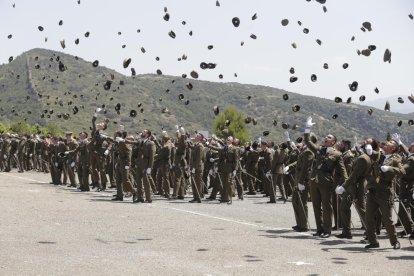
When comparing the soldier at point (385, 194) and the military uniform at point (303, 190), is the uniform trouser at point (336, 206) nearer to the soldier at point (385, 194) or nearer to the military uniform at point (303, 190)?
the military uniform at point (303, 190)

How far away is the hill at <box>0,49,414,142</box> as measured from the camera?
10656cm

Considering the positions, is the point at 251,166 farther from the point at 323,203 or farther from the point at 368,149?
the point at 368,149

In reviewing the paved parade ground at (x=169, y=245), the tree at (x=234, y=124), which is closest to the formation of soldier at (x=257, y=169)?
the paved parade ground at (x=169, y=245)

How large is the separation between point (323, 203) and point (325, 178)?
511mm

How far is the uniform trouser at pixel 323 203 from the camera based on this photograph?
1397 centimetres

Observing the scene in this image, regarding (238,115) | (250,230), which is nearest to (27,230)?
(250,230)

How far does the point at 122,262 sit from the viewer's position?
32.9 feet

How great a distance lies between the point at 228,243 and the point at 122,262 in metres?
2.81

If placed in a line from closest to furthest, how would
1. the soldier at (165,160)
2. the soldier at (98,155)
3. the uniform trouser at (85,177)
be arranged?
the soldier at (165,160) < the soldier at (98,155) < the uniform trouser at (85,177)

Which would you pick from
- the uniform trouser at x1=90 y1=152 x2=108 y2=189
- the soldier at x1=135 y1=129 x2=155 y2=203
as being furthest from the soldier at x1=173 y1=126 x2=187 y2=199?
the uniform trouser at x1=90 y1=152 x2=108 y2=189

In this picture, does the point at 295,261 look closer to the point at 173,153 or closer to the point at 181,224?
the point at 181,224

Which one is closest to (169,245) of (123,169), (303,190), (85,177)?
(303,190)

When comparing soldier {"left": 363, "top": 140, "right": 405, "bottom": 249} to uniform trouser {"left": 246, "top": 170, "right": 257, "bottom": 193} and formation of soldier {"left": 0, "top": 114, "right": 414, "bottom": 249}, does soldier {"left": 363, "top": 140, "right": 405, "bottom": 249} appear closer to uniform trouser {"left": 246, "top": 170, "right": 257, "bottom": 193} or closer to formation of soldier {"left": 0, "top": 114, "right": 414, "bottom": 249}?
formation of soldier {"left": 0, "top": 114, "right": 414, "bottom": 249}

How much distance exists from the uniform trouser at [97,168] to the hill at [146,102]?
71.7m
